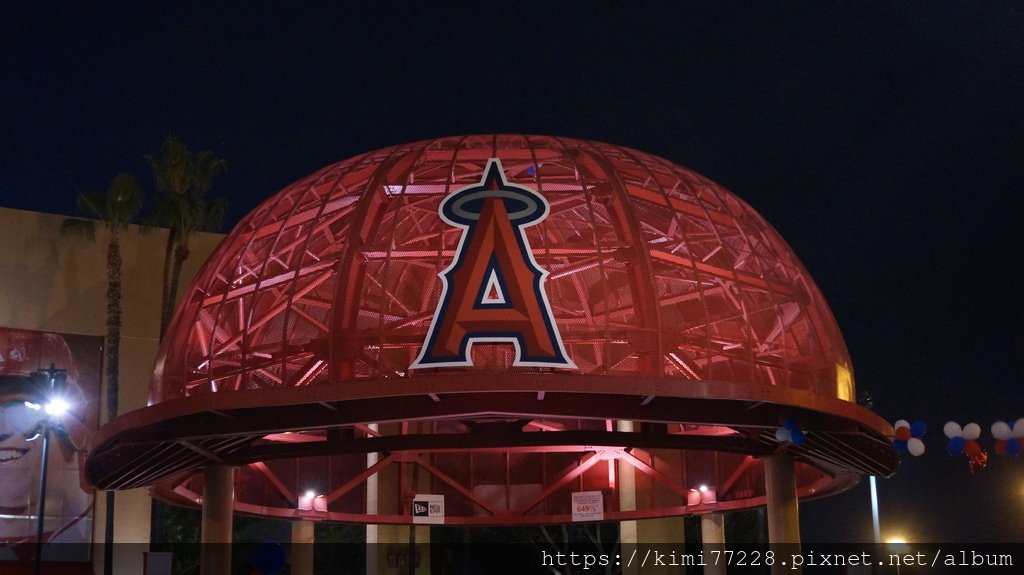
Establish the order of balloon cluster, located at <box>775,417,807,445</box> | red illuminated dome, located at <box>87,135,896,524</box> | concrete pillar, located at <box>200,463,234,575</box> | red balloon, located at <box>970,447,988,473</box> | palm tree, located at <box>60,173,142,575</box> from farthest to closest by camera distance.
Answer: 1. palm tree, located at <box>60,173,142,575</box>
2. red balloon, located at <box>970,447,988,473</box>
3. concrete pillar, located at <box>200,463,234,575</box>
4. balloon cluster, located at <box>775,417,807,445</box>
5. red illuminated dome, located at <box>87,135,896,524</box>

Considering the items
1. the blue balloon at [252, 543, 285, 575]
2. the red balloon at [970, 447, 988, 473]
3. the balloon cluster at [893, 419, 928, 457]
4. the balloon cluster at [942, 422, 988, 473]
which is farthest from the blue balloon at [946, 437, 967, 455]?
the blue balloon at [252, 543, 285, 575]

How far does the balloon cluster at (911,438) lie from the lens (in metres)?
27.8

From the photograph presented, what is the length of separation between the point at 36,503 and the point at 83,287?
785 cm

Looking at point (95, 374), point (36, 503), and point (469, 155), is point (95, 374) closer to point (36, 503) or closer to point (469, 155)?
point (36, 503)

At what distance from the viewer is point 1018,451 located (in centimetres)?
2727

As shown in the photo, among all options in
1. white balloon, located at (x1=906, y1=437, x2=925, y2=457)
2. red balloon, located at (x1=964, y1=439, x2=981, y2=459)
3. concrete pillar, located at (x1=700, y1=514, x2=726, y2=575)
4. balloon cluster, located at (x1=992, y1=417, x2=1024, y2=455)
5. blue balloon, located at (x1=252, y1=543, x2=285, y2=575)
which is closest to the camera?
blue balloon, located at (x1=252, y1=543, x2=285, y2=575)

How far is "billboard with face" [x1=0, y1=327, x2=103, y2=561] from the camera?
130 feet

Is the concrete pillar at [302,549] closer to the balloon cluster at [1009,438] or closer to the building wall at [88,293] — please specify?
the building wall at [88,293]

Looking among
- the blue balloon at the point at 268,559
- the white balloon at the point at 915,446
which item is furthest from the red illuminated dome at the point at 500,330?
the blue balloon at the point at 268,559

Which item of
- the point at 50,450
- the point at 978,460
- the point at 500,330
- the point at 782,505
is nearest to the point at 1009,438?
the point at 978,460

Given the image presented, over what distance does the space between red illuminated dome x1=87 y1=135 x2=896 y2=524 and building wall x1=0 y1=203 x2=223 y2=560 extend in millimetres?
13558

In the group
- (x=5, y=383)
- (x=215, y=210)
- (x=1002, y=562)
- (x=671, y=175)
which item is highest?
(x=215, y=210)

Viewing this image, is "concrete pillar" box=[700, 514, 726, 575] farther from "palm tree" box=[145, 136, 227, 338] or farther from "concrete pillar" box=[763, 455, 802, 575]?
"palm tree" box=[145, 136, 227, 338]

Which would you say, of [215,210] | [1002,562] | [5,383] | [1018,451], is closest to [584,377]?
[1018,451]
